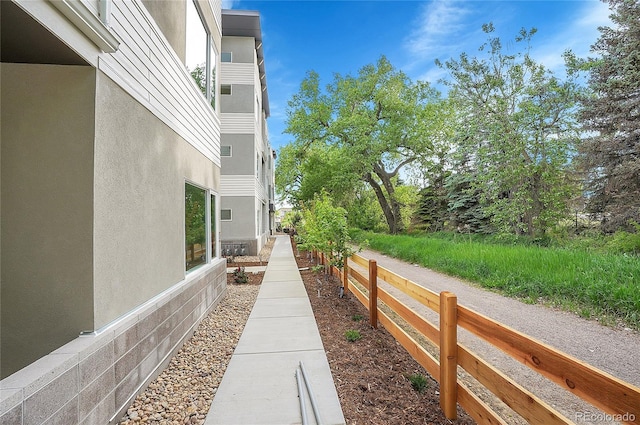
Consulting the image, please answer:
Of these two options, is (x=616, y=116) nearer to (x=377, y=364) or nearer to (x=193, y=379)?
(x=377, y=364)

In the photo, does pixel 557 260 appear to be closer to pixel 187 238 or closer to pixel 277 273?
pixel 277 273

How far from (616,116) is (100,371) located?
17310mm

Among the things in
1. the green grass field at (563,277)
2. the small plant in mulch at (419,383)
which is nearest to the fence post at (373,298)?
the small plant in mulch at (419,383)

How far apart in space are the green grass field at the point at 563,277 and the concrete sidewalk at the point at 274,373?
449 centimetres

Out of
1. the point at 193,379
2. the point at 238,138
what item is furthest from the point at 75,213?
the point at 238,138

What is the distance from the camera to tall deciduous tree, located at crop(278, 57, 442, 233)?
18422mm

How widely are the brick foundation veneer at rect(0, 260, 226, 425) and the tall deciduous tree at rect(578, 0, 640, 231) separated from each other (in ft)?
48.9

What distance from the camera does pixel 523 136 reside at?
471 inches

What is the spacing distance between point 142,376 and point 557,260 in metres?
8.01

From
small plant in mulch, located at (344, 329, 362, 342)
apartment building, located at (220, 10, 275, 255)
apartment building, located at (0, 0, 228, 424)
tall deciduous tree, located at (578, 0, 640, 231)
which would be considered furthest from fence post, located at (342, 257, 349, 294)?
tall deciduous tree, located at (578, 0, 640, 231)

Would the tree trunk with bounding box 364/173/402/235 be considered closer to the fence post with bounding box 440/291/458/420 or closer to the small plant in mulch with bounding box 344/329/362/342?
the small plant in mulch with bounding box 344/329/362/342

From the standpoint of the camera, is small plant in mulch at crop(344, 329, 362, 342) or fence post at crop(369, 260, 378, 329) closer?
small plant in mulch at crop(344, 329, 362, 342)

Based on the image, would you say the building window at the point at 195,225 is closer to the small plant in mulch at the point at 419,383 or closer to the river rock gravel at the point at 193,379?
the river rock gravel at the point at 193,379

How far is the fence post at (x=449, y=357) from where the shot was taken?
246cm
